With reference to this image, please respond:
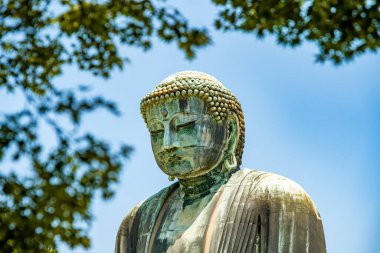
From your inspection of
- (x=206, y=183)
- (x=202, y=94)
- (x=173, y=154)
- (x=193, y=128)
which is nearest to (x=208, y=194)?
(x=206, y=183)

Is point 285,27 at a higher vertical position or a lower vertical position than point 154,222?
higher

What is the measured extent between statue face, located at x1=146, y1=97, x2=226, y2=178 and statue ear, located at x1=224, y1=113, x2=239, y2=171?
0.08 m

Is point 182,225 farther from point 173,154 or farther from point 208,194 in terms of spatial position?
point 173,154

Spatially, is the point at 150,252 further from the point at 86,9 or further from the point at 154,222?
the point at 86,9

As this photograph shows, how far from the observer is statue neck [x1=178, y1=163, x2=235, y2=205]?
21188 millimetres

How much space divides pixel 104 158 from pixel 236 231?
196cm

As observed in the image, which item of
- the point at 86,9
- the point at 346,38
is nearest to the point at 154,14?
the point at 86,9

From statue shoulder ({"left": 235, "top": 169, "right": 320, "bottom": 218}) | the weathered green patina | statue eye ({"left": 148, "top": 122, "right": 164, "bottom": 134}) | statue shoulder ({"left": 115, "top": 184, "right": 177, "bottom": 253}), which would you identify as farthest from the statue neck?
statue eye ({"left": 148, "top": 122, "right": 164, "bottom": 134})

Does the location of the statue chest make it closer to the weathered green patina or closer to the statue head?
the weathered green patina

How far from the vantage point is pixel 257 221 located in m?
20.7

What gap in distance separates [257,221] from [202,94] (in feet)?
4.88

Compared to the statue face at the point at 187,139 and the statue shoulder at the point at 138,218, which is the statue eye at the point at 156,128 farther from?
the statue shoulder at the point at 138,218

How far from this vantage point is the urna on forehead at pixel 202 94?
2122 cm

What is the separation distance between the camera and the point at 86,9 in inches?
790
